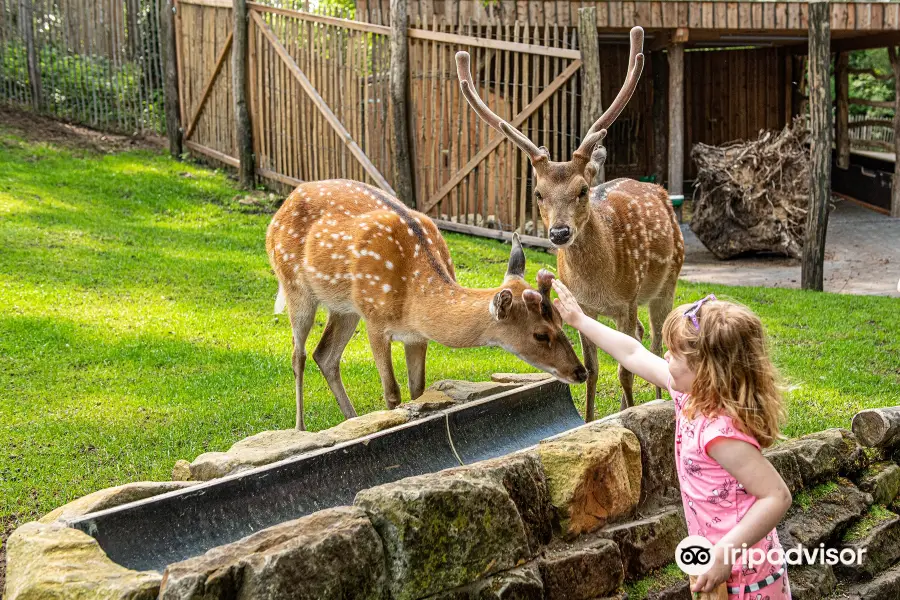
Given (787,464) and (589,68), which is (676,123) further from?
(787,464)

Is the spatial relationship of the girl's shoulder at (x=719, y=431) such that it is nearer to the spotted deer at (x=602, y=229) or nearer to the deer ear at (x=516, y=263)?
the deer ear at (x=516, y=263)

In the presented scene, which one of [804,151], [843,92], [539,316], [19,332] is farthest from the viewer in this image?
[843,92]

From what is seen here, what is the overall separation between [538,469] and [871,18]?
13.7 meters

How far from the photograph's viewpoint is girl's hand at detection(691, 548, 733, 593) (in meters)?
3.10

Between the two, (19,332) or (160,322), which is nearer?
(19,332)

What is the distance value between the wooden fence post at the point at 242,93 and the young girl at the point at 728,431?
11.3 m

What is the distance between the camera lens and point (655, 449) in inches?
184

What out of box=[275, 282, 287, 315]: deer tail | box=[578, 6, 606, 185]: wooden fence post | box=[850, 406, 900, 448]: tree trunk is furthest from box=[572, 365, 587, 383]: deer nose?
box=[578, 6, 606, 185]: wooden fence post

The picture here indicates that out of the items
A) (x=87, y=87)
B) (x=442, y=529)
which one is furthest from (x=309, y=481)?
(x=87, y=87)

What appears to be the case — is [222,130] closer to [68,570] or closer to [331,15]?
[331,15]

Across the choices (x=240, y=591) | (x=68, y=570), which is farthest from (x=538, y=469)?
(x=68, y=570)

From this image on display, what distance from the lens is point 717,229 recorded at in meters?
13.3

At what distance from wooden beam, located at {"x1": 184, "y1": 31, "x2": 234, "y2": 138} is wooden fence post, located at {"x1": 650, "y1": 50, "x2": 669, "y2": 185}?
7927mm

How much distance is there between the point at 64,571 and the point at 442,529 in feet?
4.21
